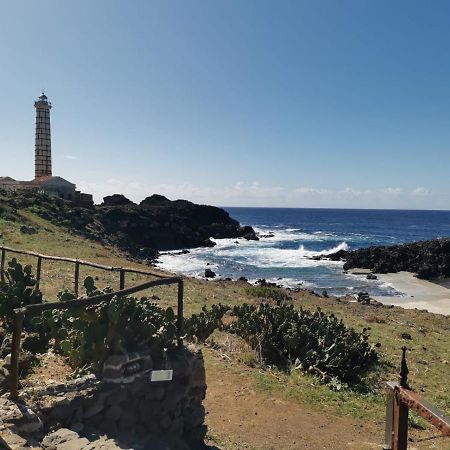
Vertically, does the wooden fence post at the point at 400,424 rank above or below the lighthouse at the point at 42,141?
below

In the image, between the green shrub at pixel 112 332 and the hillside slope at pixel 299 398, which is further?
the hillside slope at pixel 299 398

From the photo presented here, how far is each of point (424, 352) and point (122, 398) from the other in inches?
510

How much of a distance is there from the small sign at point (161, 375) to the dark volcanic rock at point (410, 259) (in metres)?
44.5

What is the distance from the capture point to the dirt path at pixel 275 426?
8023 mm

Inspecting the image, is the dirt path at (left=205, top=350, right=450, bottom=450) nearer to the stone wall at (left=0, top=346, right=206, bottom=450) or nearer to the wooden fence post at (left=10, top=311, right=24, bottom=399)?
the stone wall at (left=0, top=346, right=206, bottom=450)

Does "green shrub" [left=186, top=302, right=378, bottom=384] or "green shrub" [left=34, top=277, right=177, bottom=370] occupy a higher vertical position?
"green shrub" [left=34, top=277, right=177, bottom=370]

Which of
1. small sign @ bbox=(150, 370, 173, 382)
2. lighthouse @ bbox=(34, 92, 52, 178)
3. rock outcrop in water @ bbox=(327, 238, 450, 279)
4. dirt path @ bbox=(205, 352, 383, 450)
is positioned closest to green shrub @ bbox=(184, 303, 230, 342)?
dirt path @ bbox=(205, 352, 383, 450)

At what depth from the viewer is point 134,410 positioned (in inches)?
246

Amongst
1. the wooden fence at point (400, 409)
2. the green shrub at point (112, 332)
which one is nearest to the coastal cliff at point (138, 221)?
the green shrub at point (112, 332)

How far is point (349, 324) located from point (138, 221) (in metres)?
53.7

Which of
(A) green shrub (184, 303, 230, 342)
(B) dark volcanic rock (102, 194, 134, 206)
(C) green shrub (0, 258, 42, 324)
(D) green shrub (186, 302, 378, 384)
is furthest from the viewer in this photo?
(B) dark volcanic rock (102, 194, 134, 206)

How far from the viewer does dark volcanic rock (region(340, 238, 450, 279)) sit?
46.4 metres

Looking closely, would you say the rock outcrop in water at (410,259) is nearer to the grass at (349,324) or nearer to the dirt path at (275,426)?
the grass at (349,324)

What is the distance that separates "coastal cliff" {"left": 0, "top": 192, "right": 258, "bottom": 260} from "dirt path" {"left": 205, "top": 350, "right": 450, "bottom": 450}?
107 feet
